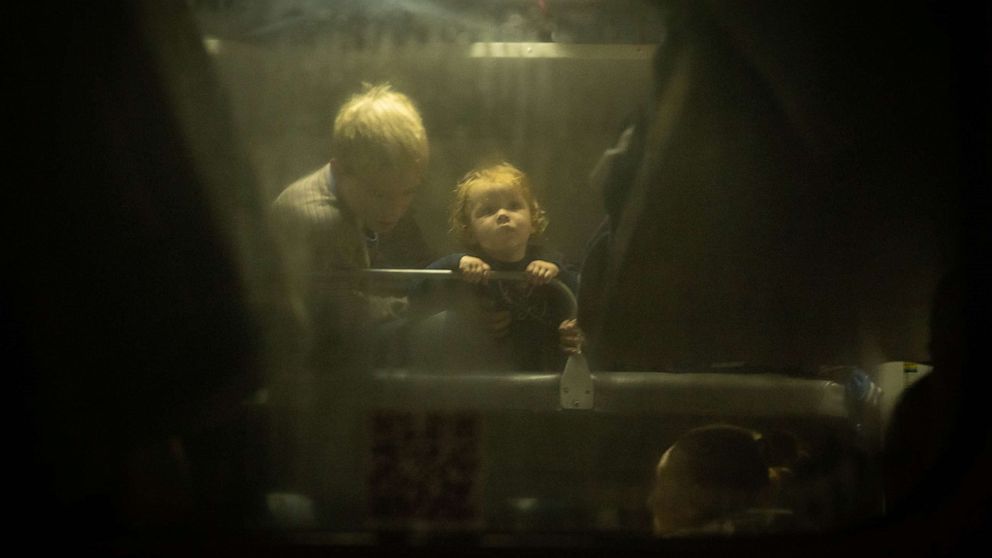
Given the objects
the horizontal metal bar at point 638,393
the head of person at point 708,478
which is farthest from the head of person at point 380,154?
the head of person at point 708,478

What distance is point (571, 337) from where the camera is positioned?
1366 mm

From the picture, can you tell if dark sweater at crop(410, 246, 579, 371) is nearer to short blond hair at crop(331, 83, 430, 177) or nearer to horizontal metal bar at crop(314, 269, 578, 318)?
horizontal metal bar at crop(314, 269, 578, 318)

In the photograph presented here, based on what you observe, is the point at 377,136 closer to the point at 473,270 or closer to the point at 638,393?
the point at 473,270

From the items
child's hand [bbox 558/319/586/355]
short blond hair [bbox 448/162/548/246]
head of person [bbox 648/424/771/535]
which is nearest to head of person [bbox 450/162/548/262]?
short blond hair [bbox 448/162/548/246]

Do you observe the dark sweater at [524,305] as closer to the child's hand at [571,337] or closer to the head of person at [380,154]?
the child's hand at [571,337]

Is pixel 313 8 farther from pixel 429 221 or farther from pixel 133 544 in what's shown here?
pixel 133 544

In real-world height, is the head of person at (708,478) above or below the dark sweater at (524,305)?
below

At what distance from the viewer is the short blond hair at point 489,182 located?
53.4 inches

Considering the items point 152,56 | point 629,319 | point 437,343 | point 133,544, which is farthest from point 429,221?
point 133,544

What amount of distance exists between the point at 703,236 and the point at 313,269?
0.59 metres

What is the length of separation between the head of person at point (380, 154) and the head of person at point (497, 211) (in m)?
0.08

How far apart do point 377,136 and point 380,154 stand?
1.1 inches

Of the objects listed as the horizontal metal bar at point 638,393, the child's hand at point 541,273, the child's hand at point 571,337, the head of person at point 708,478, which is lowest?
the head of person at point 708,478

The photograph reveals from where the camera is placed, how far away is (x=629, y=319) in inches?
54.3
